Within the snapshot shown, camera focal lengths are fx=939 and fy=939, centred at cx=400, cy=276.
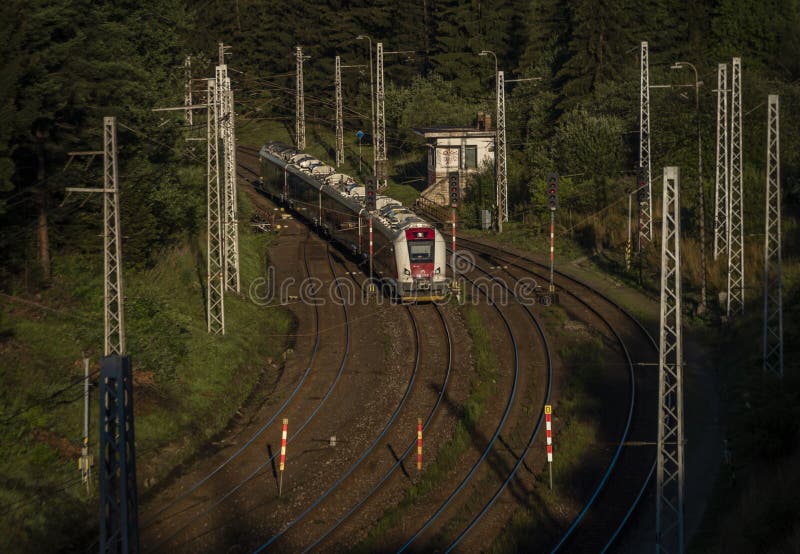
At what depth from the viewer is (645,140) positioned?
134 ft

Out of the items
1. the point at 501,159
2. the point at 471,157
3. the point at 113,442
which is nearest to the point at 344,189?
the point at 501,159

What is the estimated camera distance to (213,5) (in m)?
83.8

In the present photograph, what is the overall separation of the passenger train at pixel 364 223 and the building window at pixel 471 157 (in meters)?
9.79

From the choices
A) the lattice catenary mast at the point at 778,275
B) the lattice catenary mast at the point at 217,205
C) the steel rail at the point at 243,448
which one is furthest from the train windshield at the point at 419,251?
the lattice catenary mast at the point at 778,275

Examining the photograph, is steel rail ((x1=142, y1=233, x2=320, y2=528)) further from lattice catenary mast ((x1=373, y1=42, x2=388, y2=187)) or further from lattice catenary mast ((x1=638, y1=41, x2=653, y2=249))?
lattice catenary mast ((x1=373, y1=42, x2=388, y2=187))

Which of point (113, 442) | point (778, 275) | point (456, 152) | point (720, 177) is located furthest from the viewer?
point (456, 152)

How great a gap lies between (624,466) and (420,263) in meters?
13.2

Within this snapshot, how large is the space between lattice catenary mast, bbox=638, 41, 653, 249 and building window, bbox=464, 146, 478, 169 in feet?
45.9

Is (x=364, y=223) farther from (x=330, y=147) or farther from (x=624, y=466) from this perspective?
(x=330, y=147)

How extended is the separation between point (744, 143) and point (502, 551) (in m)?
32.0

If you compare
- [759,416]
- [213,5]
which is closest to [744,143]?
[759,416]

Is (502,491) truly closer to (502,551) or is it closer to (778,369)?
(502,551)

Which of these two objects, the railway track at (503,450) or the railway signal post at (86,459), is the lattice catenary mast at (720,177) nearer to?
the railway track at (503,450)

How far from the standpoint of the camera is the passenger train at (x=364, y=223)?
31.6 metres
